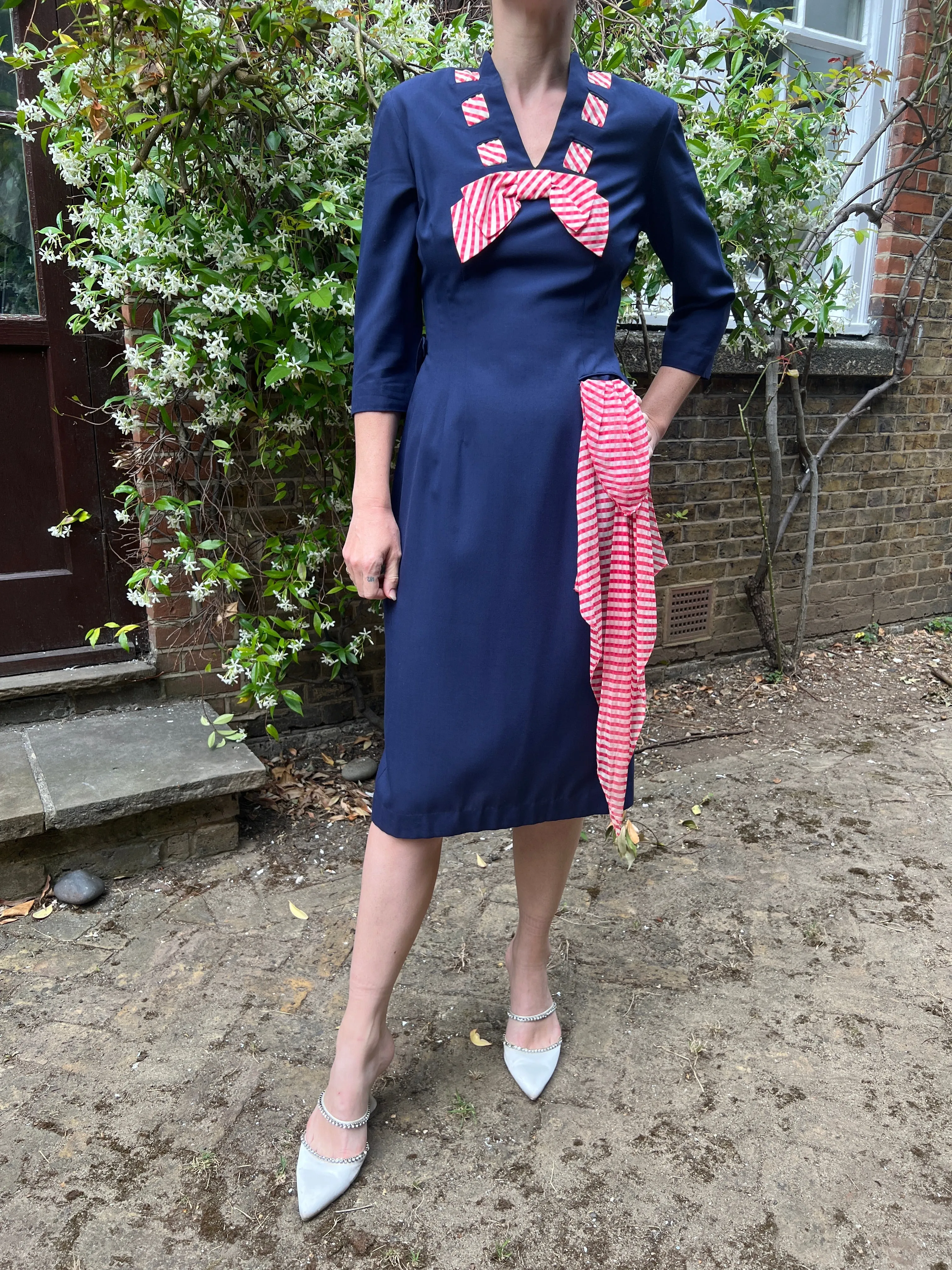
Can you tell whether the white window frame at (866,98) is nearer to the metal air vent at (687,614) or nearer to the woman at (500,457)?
the metal air vent at (687,614)

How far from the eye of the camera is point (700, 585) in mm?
4090

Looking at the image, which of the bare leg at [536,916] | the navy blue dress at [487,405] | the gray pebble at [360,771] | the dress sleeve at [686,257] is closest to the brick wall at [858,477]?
the gray pebble at [360,771]

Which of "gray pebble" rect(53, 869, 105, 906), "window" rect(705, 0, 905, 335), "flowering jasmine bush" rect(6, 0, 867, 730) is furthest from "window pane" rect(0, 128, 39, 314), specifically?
"window" rect(705, 0, 905, 335)

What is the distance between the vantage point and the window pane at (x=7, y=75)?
260 cm

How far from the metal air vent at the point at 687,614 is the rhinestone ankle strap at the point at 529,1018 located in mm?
2336

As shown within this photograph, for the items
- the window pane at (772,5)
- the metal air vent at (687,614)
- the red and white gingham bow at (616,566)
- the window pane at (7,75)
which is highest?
the window pane at (772,5)

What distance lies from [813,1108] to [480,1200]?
69 cm

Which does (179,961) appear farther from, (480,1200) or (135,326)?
(135,326)

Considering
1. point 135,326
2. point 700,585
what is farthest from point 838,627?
point 135,326

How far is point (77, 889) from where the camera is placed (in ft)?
7.95

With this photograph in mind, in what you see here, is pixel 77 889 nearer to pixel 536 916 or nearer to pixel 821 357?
pixel 536 916

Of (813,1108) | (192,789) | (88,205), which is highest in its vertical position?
(88,205)

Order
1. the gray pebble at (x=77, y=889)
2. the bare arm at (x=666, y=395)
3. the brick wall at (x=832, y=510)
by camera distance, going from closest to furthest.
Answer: the bare arm at (x=666, y=395) < the gray pebble at (x=77, y=889) < the brick wall at (x=832, y=510)

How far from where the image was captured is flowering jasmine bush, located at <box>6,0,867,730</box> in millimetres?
2098
